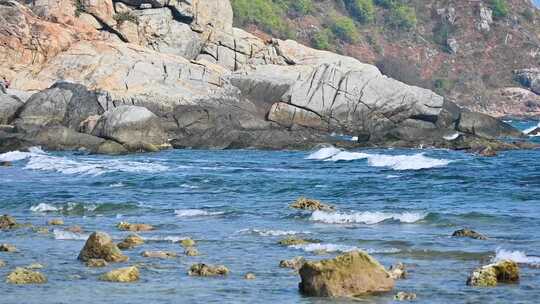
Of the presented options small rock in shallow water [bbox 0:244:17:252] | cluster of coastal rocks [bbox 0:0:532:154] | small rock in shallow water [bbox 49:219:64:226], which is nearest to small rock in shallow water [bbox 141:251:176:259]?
small rock in shallow water [bbox 0:244:17:252]

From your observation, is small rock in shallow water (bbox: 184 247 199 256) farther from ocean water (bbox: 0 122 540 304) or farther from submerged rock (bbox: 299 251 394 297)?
submerged rock (bbox: 299 251 394 297)

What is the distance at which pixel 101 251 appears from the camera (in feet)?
68.0

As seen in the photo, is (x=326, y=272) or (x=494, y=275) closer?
(x=326, y=272)

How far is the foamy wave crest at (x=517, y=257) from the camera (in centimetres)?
2012

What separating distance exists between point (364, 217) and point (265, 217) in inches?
116

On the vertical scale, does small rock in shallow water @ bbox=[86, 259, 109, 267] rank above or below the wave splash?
above

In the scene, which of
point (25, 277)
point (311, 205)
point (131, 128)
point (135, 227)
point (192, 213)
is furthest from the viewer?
point (131, 128)

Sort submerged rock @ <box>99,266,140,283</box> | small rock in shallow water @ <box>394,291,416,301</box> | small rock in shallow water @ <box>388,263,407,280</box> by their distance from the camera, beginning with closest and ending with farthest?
small rock in shallow water @ <box>394,291,416,301</box> → submerged rock @ <box>99,266,140,283</box> → small rock in shallow water @ <box>388,263,407,280</box>

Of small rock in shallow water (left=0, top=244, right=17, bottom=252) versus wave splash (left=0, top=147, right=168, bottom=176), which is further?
wave splash (left=0, top=147, right=168, bottom=176)

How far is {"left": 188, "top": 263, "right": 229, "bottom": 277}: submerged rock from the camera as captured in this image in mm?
19095

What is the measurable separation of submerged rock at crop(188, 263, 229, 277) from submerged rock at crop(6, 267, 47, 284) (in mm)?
2712

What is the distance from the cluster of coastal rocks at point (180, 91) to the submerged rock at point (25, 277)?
40205 millimetres

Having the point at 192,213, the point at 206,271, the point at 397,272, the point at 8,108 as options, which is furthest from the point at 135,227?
the point at 8,108

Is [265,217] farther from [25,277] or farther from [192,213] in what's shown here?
[25,277]
